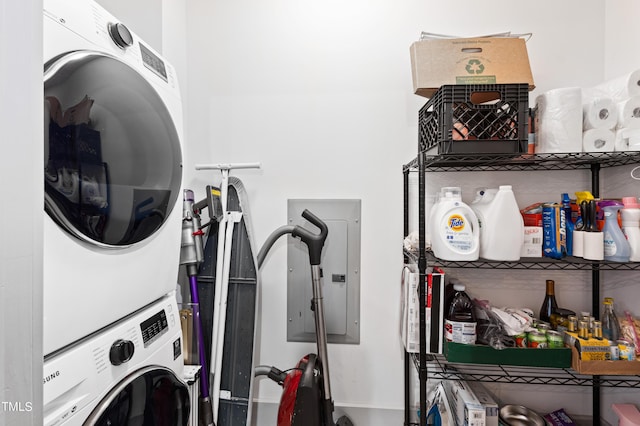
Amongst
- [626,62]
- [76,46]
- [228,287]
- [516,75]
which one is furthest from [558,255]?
→ [76,46]

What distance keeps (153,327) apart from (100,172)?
47cm

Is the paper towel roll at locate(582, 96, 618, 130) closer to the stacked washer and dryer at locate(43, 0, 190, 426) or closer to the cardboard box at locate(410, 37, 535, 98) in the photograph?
the cardboard box at locate(410, 37, 535, 98)

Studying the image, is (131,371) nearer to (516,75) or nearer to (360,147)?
(360,147)

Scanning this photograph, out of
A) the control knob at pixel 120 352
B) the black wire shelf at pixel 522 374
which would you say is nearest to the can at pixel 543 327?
the black wire shelf at pixel 522 374

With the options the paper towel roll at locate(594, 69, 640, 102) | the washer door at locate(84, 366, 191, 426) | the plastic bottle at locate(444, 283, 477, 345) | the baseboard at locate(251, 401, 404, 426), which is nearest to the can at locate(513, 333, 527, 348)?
the plastic bottle at locate(444, 283, 477, 345)

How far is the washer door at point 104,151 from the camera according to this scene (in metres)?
0.63

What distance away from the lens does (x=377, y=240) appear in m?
1.73

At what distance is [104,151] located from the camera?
0.74 meters

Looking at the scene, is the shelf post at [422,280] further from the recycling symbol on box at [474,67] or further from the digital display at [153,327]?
the digital display at [153,327]

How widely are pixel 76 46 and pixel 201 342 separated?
1.19m

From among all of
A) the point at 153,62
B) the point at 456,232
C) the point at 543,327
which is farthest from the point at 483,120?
the point at 153,62

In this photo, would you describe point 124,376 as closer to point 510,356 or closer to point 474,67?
point 510,356

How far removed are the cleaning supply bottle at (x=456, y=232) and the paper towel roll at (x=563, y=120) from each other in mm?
408

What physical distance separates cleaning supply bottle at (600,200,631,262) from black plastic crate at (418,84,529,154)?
0.45 metres
